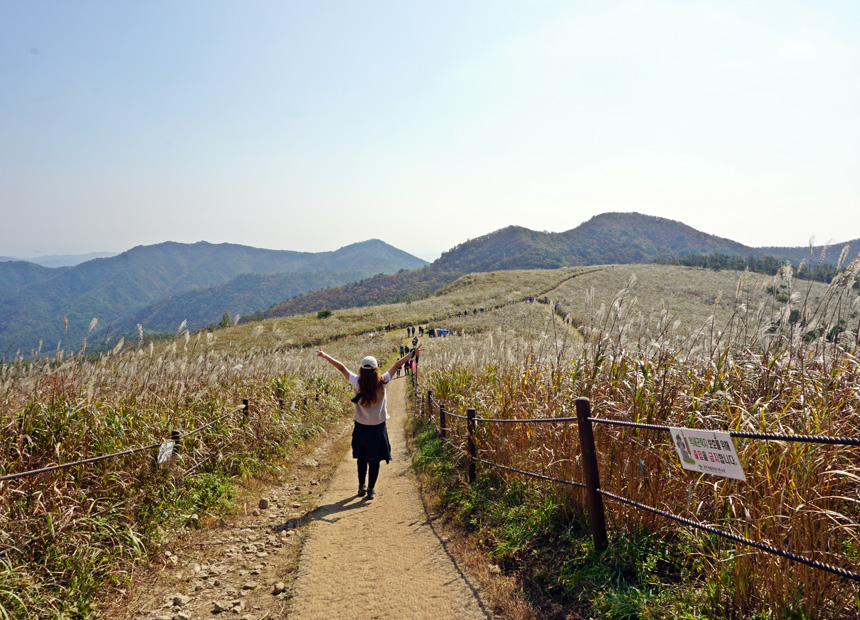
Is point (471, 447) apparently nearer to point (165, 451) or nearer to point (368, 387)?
point (368, 387)

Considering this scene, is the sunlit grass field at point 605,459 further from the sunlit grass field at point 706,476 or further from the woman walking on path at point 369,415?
the woman walking on path at point 369,415

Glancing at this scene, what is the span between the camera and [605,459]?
400 centimetres

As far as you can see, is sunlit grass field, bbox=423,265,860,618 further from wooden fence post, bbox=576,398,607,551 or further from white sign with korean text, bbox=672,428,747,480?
white sign with korean text, bbox=672,428,747,480

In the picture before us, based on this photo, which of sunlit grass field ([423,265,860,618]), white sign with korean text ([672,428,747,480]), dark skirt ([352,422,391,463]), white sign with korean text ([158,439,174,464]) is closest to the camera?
white sign with korean text ([672,428,747,480])

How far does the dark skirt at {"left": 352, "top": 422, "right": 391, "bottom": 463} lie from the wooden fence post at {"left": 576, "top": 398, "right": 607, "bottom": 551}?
345 centimetres

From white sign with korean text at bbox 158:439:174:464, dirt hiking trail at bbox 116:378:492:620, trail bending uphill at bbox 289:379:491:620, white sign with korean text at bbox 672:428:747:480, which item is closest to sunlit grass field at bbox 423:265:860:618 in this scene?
white sign with korean text at bbox 672:428:747:480

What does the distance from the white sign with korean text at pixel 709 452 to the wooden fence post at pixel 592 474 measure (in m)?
0.90

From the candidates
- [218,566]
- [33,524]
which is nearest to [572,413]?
[218,566]

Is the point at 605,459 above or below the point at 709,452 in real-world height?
below

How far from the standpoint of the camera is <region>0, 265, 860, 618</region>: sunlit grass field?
265cm

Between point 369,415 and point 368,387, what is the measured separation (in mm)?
472

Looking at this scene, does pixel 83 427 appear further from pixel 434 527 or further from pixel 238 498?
pixel 434 527

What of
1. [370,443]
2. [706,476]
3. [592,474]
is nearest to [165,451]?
[370,443]

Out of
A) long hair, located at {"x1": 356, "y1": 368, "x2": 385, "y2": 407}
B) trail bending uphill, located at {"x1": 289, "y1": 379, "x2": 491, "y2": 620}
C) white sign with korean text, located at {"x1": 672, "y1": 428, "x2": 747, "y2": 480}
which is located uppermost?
white sign with korean text, located at {"x1": 672, "y1": 428, "x2": 747, "y2": 480}
